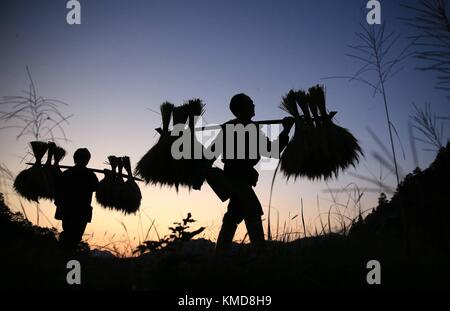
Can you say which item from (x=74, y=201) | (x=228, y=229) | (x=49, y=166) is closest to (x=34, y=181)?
(x=49, y=166)

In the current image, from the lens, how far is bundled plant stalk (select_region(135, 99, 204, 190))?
4.84m

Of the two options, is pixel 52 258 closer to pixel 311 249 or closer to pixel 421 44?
pixel 311 249

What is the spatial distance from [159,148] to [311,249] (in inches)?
87.6

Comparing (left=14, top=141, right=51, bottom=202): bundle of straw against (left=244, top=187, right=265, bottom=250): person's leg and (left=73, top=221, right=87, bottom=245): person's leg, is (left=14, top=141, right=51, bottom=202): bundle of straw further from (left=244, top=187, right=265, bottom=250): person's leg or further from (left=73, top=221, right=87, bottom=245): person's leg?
(left=244, top=187, right=265, bottom=250): person's leg

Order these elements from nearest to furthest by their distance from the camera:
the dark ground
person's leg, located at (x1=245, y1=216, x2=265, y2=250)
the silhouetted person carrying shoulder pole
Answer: the dark ground → person's leg, located at (x1=245, y1=216, x2=265, y2=250) → the silhouetted person carrying shoulder pole

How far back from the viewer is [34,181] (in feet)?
23.5

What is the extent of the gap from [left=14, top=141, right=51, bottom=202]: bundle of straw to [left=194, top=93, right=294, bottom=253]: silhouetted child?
3981mm

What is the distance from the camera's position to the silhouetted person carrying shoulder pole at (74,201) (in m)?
5.94

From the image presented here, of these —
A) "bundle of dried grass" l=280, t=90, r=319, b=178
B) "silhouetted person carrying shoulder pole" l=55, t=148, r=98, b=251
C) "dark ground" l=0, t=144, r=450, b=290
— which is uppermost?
"bundle of dried grass" l=280, t=90, r=319, b=178

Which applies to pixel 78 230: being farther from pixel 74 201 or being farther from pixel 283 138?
pixel 283 138

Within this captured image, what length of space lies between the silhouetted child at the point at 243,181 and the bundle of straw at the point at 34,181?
3.98 m

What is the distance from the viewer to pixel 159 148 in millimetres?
4938

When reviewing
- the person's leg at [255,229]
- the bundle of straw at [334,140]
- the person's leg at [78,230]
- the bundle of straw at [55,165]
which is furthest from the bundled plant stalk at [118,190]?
the bundle of straw at [334,140]

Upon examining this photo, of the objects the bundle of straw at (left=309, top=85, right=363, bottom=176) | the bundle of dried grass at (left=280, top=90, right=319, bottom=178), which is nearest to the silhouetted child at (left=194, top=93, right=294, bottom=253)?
the bundle of dried grass at (left=280, top=90, right=319, bottom=178)
